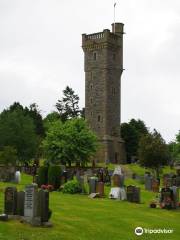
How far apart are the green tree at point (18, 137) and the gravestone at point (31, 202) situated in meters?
47.2

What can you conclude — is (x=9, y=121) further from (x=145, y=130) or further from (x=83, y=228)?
(x=83, y=228)

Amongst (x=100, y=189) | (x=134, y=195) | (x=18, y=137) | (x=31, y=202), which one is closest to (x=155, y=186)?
(x=100, y=189)

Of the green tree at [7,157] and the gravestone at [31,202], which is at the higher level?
the green tree at [7,157]

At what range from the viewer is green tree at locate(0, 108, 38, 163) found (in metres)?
66.6

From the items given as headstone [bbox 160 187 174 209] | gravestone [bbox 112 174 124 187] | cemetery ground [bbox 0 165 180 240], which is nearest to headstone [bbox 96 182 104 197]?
gravestone [bbox 112 174 124 187]

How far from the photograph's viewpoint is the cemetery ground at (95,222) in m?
17.4

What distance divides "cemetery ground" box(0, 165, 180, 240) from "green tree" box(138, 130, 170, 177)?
120 feet

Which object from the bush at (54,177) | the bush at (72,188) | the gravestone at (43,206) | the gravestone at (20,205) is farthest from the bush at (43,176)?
the gravestone at (43,206)

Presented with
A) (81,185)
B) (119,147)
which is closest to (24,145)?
(119,147)

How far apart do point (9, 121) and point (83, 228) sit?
4975 centimetres

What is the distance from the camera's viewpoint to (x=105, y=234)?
1825 centimetres

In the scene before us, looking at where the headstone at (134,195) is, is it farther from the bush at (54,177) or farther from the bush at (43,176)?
the bush at (43,176)

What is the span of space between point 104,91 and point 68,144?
21871mm
